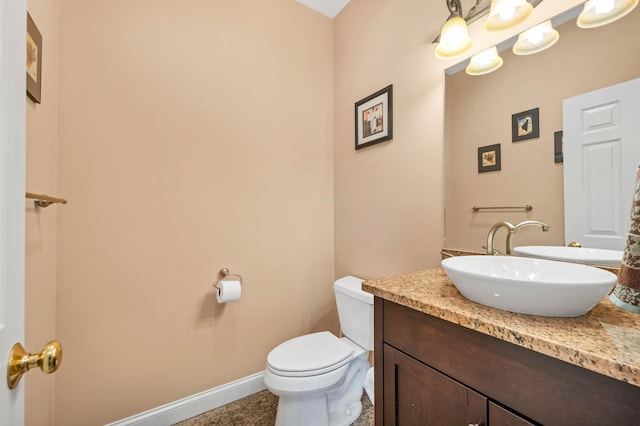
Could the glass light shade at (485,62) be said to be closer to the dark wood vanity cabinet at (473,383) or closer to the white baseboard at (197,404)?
the dark wood vanity cabinet at (473,383)

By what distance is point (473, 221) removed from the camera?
1205 millimetres

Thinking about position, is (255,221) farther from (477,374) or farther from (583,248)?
(583,248)

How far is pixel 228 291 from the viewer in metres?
1.46

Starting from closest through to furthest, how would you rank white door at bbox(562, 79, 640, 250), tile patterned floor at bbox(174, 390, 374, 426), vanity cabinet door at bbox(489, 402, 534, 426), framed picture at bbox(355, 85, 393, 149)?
1. vanity cabinet door at bbox(489, 402, 534, 426)
2. white door at bbox(562, 79, 640, 250)
3. tile patterned floor at bbox(174, 390, 374, 426)
4. framed picture at bbox(355, 85, 393, 149)

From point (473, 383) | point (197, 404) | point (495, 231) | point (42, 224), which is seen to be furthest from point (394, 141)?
point (197, 404)

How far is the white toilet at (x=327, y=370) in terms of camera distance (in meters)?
1.22

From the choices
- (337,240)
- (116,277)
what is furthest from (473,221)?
(116,277)

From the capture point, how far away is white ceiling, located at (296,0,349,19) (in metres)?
1.88

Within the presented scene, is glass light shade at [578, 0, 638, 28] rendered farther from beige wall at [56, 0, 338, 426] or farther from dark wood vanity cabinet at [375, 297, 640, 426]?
beige wall at [56, 0, 338, 426]

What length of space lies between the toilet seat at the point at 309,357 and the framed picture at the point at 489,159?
114 centimetres

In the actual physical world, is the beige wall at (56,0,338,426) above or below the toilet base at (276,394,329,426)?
above

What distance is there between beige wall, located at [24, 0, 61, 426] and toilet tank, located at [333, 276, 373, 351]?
137 centimetres

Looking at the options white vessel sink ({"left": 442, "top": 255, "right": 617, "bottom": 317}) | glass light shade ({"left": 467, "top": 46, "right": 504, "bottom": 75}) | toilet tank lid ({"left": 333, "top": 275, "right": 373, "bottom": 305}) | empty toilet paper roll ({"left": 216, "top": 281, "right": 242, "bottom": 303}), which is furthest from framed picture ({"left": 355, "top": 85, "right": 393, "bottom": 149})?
empty toilet paper roll ({"left": 216, "top": 281, "right": 242, "bottom": 303})

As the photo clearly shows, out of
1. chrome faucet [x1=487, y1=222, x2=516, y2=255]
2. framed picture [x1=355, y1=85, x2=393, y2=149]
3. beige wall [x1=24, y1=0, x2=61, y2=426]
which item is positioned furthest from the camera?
framed picture [x1=355, y1=85, x2=393, y2=149]
